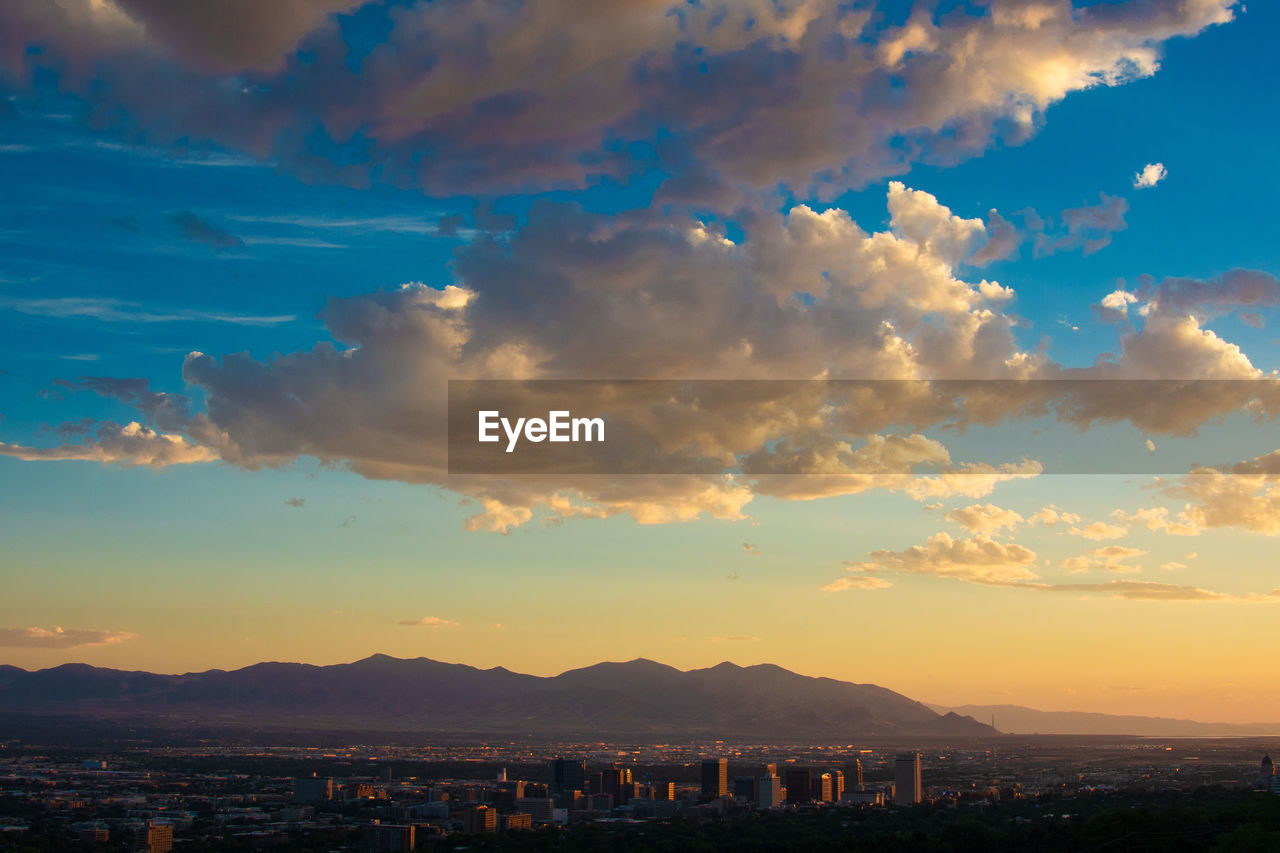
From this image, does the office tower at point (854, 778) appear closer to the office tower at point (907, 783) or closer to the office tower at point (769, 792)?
the office tower at point (907, 783)

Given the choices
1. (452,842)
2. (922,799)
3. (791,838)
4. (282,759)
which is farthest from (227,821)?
(282,759)

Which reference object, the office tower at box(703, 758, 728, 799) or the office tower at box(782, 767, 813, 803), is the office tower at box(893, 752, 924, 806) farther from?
the office tower at box(703, 758, 728, 799)

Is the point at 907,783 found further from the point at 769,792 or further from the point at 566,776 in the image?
the point at 566,776

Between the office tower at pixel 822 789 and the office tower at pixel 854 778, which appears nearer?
the office tower at pixel 822 789

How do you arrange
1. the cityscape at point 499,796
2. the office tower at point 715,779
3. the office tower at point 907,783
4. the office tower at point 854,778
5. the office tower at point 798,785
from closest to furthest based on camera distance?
the cityscape at point 499,796, the office tower at point 907,783, the office tower at point 798,785, the office tower at point 715,779, the office tower at point 854,778

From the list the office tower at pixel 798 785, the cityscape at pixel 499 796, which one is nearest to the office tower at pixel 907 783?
the cityscape at pixel 499 796

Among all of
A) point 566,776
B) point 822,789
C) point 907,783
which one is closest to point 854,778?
point 822,789
